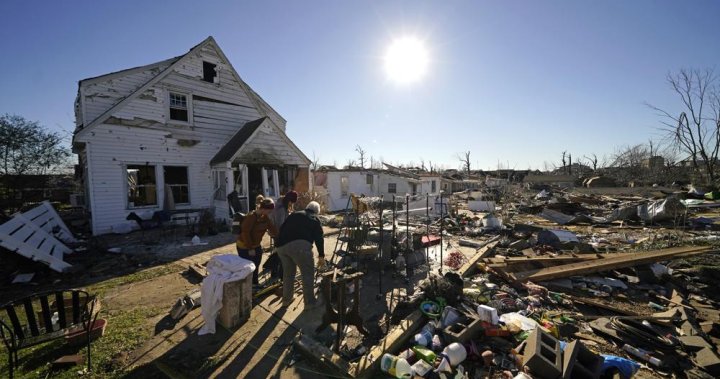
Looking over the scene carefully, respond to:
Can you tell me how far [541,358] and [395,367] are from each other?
168 cm

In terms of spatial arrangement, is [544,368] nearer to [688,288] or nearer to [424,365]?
[424,365]

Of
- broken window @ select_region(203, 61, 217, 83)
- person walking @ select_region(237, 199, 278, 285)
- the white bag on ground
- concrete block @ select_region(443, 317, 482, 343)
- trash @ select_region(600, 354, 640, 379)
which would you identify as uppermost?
broken window @ select_region(203, 61, 217, 83)

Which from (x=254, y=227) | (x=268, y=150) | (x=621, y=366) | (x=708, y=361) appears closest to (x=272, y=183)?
(x=268, y=150)

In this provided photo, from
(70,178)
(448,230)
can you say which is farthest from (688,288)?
(70,178)

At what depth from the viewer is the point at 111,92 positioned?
11.2 meters

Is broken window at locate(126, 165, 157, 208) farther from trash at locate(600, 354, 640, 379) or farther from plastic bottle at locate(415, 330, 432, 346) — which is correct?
trash at locate(600, 354, 640, 379)

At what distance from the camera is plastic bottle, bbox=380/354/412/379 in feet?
11.1

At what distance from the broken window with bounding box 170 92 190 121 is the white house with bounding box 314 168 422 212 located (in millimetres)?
8359

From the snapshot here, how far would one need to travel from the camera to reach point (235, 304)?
4.57 m

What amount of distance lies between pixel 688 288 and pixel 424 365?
6.69m

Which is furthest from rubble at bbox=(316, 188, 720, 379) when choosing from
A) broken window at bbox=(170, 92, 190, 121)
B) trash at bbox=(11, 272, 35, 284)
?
broken window at bbox=(170, 92, 190, 121)

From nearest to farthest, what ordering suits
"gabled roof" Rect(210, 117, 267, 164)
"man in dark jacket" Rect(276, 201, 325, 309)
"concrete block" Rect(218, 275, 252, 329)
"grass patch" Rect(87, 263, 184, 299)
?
"concrete block" Rect(218, 275, 252, 329) < "man in dark jacket" Rect(276, 201, 325, 309) < "grass patch" Rect(87, 263, 184, 299) < "gabled roof" Rect(210, 117, 267, 164)

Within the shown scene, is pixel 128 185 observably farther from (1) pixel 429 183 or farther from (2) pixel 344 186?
(1) pixel 429 183

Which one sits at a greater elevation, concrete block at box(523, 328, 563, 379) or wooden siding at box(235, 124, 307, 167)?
wooden siding at box(235, 124, 307, 167)
